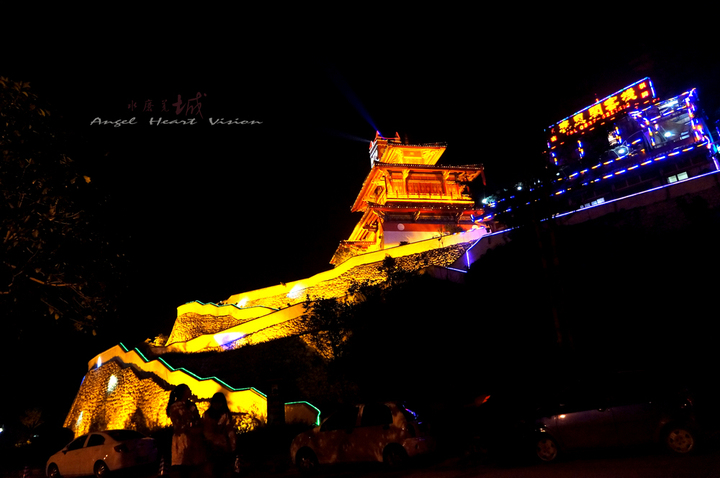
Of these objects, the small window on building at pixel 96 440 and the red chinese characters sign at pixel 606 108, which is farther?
the red chinese characters sign at pixel 606 108

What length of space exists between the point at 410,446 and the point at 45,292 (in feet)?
26.4

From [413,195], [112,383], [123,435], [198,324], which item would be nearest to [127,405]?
[112,383]

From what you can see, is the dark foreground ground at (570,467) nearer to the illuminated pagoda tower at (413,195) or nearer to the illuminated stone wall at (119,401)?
the illuminated stone wall at (119,401)

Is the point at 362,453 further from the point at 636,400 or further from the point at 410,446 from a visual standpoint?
the point at 636,400

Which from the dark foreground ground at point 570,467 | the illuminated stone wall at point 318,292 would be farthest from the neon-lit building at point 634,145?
the dark foreground ground at point 570,467

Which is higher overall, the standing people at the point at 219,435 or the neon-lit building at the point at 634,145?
the neon-lit building at the point at 634,145

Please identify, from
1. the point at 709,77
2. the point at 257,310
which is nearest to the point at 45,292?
the point at 257,310

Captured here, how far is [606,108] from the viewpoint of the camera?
32.2 metres

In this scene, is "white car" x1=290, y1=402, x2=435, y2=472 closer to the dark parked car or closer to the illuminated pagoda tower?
the dark parked car

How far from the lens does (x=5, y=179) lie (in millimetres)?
8227

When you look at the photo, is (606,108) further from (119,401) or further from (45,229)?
(119,401)

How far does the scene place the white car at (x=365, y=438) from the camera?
320 inches

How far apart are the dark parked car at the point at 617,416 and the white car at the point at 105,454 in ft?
28.8

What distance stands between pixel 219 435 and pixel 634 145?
32.1 meters
